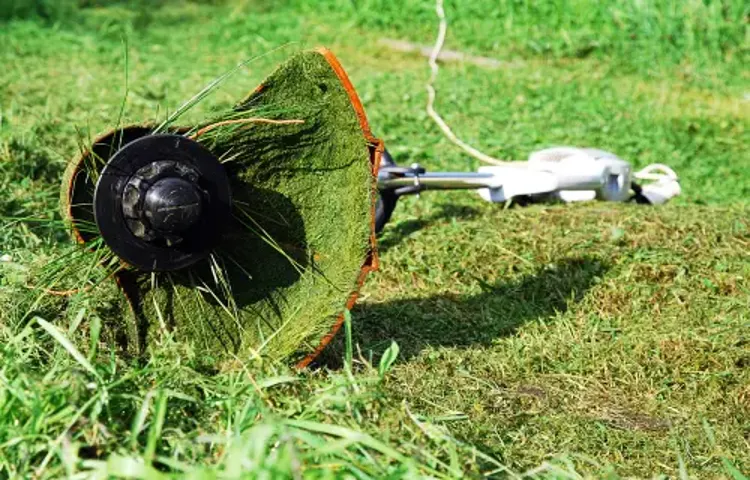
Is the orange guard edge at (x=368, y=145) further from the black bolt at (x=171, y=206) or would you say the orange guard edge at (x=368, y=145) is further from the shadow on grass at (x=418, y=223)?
the shadow on grass at (x=418, y=223)

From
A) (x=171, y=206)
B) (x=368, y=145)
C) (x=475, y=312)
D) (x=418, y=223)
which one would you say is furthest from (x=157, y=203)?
(x=418, y=223)

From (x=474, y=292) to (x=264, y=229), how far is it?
1.25m

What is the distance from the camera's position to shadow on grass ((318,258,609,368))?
148 inches

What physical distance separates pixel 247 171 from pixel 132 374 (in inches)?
31.9

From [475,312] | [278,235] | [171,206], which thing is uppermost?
[171,206]

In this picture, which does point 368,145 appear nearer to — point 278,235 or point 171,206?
point 278,235

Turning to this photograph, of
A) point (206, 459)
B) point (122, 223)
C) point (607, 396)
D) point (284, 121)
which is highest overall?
point (284, 121)

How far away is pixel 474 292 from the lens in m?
4.24

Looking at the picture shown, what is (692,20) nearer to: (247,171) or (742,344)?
(742,344)

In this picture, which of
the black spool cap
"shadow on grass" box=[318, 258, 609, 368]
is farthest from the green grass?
the black spool cap

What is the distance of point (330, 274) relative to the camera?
322 cm

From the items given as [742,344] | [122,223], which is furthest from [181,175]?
[742,344]

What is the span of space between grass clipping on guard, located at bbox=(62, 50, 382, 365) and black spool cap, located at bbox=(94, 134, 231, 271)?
0.16m

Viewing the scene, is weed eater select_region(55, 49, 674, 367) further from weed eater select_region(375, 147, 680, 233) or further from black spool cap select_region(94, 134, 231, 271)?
weed eater select_region(375, 147, 680, 233)
